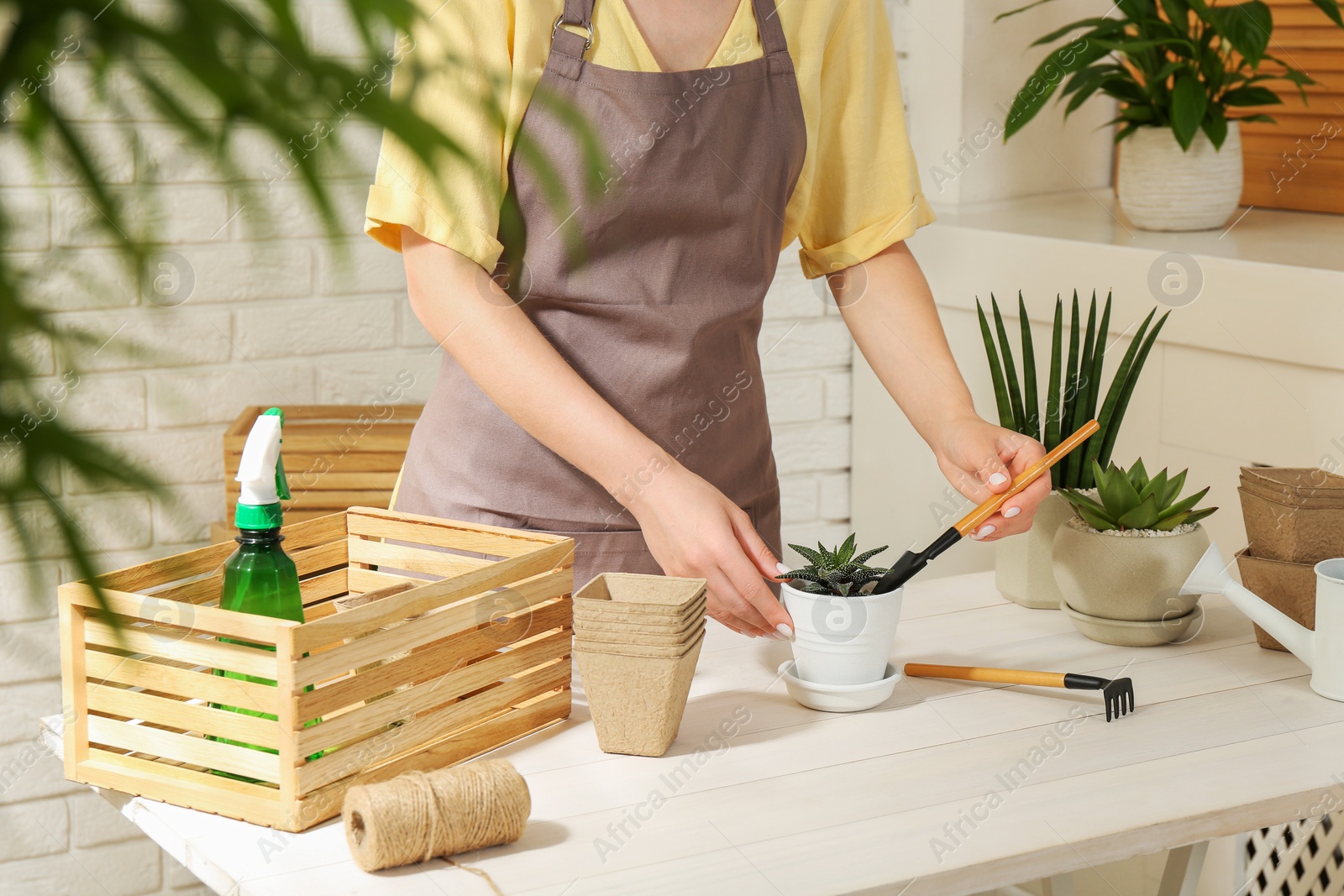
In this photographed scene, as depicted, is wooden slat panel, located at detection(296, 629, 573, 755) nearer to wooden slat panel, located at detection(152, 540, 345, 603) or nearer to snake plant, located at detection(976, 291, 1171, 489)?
wooden slat panel, located at detection(152, 540, 345, 603)

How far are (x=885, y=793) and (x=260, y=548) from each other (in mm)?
459

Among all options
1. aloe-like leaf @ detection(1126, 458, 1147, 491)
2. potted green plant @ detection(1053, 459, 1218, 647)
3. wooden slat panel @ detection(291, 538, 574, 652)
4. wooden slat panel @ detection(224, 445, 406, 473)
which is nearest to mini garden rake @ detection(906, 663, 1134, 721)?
potted green plant @ detection(1053, 459, 1218, 647)

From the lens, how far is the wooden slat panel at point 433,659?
2.69 feet

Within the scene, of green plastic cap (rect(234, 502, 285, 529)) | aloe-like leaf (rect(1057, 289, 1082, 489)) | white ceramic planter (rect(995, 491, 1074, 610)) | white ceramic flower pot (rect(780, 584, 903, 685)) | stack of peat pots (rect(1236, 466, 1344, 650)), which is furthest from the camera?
aloe-like leaf (rect(1057, 289, 1082, 489))

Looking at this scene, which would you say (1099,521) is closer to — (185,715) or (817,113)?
(817,113)

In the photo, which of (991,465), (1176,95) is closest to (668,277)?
(991,465)

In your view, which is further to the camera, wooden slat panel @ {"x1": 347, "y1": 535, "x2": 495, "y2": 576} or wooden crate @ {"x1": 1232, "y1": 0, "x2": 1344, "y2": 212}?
wooden crate @ {"x1": 1232, "y1": 0, "x2": 1344, "y2": 212}

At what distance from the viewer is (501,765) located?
817 mm

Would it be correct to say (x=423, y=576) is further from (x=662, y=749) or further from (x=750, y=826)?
(x=750, y=826)

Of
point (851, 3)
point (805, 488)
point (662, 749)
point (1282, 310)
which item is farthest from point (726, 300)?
point (805, 488)

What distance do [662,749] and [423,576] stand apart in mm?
266

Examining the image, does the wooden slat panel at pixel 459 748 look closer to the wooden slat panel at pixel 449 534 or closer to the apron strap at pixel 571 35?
the wooden slat panel at pixel 449 534

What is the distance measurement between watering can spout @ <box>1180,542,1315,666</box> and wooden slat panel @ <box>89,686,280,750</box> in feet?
2.59

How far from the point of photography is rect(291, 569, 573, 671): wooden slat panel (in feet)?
2.64
